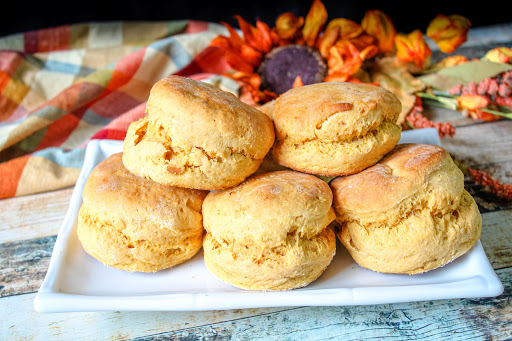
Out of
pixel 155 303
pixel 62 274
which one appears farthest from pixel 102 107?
pixel 155 303

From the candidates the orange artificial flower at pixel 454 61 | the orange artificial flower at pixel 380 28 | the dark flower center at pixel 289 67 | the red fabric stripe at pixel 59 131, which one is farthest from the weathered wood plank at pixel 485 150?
the red fabric stripe at pixel 59 131

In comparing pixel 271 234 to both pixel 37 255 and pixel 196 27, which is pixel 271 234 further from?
pixel 196 27

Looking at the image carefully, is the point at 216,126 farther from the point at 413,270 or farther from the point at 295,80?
the point at 295,80

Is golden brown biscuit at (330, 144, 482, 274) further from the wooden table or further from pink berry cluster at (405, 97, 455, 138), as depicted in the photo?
pink berry cluster at (405, 97, 455, 138)

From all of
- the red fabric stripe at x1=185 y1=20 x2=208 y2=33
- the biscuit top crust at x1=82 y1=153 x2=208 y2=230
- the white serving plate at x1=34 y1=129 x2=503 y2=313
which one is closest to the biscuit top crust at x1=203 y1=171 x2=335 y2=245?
the biscuit top crust at x1=82 y1=153 x2=208 y2=230

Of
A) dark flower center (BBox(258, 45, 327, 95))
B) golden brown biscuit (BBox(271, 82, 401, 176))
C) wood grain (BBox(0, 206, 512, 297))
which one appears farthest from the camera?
dark flower center (BBox(258, 45, 327, 95))

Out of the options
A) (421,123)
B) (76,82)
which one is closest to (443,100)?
(421,123)

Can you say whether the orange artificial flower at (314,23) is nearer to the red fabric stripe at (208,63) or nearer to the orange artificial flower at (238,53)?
the orange artificial flower at (238,53)
